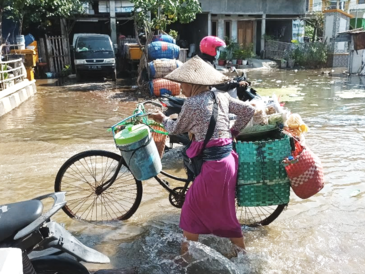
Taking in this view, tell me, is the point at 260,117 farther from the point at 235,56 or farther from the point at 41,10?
the point at 235,56

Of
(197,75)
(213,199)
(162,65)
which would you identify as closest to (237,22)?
(162,65)

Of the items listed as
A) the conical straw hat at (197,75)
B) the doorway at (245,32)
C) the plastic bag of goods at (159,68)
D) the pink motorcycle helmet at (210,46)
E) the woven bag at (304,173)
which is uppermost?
the doorway at (245,32)

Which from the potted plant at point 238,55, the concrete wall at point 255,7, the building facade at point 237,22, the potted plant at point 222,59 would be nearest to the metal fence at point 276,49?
the building facade at point 237,22

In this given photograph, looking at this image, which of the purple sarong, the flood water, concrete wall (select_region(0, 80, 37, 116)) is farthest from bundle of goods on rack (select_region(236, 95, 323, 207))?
concrete wall (select_region(0, 80, 37, 116))

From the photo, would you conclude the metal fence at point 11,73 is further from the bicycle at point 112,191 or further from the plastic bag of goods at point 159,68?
the bicycle at point 112,191

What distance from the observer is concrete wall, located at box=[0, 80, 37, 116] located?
10.5 metres

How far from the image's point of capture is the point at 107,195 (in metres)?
4.46

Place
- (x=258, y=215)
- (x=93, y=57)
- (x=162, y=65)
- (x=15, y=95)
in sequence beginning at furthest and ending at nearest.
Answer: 1. (x=93, y=57)
2. (x=162, y=65)
3. (x=15, y=95)
4. (x=258, y=215)

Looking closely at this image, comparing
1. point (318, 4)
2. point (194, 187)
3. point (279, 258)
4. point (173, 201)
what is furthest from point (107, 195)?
point (318, 4)

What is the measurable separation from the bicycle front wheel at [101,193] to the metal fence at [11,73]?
25.1ft

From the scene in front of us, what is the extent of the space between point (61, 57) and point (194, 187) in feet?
59.6

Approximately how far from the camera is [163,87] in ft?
39.3

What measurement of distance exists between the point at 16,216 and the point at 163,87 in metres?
10.1

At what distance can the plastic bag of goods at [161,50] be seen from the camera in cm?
1279
